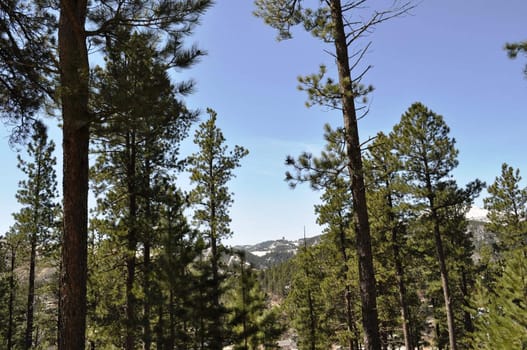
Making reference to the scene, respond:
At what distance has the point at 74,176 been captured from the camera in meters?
5.41

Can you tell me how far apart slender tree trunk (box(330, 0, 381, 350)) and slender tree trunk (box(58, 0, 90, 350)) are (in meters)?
4.34

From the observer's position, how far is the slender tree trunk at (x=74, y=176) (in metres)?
5.02

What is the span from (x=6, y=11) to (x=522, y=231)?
2739 cm

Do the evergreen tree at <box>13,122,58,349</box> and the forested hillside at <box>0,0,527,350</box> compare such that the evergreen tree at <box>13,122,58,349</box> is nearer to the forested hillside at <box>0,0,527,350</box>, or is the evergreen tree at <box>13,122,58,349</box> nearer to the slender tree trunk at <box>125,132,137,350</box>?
the forested hillside at <box>0,0,527,350</box>

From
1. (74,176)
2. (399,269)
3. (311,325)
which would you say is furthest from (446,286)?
(74,176)

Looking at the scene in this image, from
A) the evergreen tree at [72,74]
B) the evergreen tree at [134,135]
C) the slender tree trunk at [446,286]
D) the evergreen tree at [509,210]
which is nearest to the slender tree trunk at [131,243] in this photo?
the evergreen tree at [134,135]

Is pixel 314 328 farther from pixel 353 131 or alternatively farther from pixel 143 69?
pixel 143 69

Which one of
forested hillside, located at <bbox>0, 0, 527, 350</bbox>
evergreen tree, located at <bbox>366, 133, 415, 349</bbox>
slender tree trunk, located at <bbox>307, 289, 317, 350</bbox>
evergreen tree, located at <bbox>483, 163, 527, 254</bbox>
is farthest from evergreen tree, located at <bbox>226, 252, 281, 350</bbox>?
evergreen tree, located at <bbox>483, 163, 527, 254</bbox>

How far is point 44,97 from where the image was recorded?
7.24 meters

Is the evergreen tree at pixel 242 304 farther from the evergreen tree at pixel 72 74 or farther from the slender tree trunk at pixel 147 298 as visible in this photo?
the evergreen tree at pixel 72 74

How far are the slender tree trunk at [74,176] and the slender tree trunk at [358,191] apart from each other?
4338 millimetres

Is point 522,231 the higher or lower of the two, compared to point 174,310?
higher

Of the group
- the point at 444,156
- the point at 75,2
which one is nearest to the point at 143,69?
the point at 75,2

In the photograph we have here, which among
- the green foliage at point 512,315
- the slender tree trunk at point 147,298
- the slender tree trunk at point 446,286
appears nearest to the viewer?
the green foliage at point 512,315
